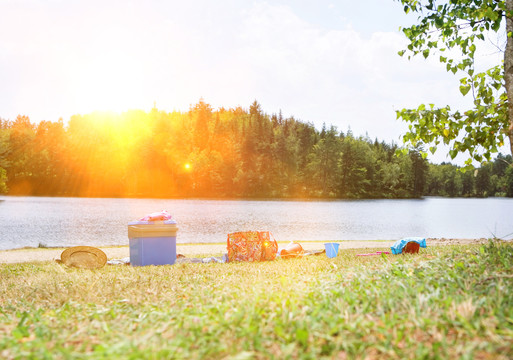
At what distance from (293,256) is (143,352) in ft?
29.8

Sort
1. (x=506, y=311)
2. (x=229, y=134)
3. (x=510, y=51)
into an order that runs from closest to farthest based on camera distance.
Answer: (x=506, y=311) → (x=510, y=51) → (x=229, y=134)

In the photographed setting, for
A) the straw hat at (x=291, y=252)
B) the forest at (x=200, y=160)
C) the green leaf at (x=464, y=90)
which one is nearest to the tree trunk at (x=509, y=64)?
the green leaf at (x=464, y=90)

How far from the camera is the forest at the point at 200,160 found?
10100 centimetres

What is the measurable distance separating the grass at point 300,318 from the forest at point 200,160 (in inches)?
3668

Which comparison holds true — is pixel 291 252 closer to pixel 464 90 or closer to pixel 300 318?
pixel 464 90

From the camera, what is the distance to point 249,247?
11.6 meters

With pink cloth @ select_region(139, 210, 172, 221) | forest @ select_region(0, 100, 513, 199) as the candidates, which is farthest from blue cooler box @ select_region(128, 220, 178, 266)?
forest @ select_region(0, 100, 513, 199)

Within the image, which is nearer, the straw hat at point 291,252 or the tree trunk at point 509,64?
the tree trunk at point 509,64

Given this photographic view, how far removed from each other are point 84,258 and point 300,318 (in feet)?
27.9

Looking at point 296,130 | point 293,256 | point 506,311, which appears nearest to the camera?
point 506,311

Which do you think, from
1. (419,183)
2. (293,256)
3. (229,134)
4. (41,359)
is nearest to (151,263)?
(293,256)

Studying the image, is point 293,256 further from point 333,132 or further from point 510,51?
point 333,132

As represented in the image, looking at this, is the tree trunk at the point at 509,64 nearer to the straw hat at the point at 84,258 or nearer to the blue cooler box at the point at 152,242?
the blue cooler box at the point at 152,242

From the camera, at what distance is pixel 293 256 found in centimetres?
1224
